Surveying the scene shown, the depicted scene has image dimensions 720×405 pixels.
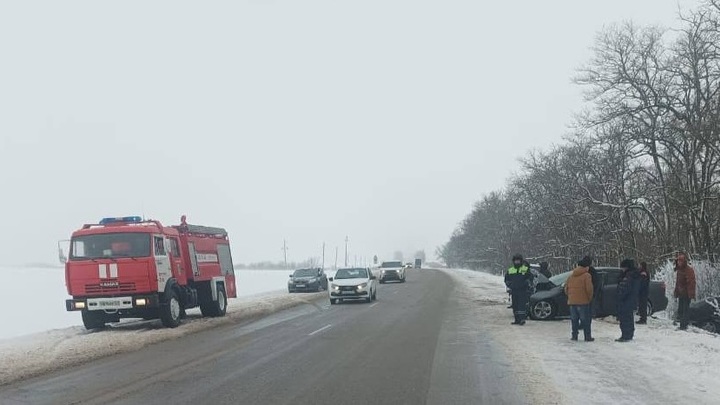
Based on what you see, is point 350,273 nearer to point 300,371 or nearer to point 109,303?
→ point 109,303

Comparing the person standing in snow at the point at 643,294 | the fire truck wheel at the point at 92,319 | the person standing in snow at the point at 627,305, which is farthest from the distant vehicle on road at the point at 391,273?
the person standing in snow at the point at 627,305

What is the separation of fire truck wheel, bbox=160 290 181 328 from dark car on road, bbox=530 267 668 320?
32.2 feet

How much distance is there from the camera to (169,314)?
17.0m

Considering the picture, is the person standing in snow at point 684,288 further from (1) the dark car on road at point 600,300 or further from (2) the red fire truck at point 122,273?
(2) the red fire truck at point 122,273

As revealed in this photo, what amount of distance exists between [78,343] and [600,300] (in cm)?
1304

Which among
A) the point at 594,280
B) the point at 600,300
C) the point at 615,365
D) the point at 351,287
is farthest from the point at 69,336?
the point at 600,300

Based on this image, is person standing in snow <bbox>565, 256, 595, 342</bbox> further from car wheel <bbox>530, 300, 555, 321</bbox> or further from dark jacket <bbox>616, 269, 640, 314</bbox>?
car wheel <bbox>530, 300, 555, 321</bbox>

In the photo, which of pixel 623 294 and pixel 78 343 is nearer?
pixel 623 294

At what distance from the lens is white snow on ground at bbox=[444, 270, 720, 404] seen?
7598mm

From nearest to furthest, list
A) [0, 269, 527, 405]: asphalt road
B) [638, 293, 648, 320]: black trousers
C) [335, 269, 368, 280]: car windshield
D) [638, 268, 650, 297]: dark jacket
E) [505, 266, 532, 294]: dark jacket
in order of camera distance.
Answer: [0, 269, 527, 405]: asphalt road
[638, 268, 650, 297]: dark jacket
[638, 293, 648, 320]: black trousers
[505, 266, 532, 294]: dark jacket
[335, 269, 368, 280]: car windshield

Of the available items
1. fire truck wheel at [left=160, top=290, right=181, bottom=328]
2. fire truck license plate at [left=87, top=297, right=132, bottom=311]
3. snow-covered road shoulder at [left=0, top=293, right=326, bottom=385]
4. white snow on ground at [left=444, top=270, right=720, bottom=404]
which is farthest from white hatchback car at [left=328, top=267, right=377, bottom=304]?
white snow on ground at [left=444, top=270, right=720, bottom=404]

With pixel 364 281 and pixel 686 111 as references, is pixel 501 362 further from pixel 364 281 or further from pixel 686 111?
pixel 686 111

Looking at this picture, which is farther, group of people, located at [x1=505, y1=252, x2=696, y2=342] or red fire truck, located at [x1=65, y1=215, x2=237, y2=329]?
red fire truck, located at [x1=65, y1=215, x2=237, y2=329]

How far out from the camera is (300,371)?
969 centimetres
